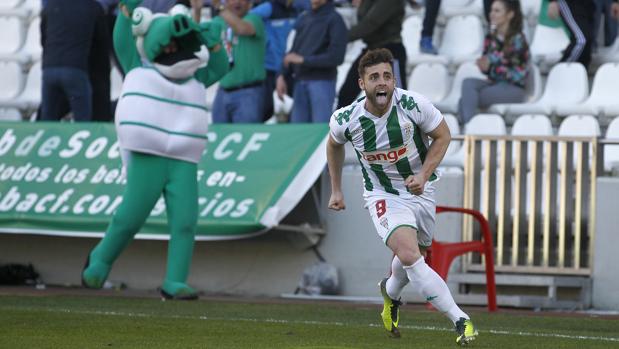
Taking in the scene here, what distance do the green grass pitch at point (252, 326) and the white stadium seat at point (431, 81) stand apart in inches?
143

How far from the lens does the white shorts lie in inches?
331

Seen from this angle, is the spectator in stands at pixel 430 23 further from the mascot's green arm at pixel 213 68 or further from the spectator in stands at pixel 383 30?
the mascot's green arm at pixel 213 68

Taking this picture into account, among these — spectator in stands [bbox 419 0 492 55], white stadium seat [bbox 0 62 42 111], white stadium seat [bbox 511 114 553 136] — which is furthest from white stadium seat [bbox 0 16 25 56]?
white stadium seat [bbox 511 114 553 136]

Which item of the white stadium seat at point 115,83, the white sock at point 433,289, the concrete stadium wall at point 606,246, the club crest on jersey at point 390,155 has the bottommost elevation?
the concrete stadium wall at point 606,246

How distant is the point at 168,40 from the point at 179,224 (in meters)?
1.50

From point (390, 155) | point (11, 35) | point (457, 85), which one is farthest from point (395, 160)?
point (11, 35)

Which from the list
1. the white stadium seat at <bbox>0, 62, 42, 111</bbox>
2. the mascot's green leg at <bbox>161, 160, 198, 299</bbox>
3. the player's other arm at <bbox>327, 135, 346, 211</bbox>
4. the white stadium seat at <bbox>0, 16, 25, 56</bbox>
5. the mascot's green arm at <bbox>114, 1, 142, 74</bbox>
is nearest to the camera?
the player's other arm at <bbox>327, 135, 346, 211</bbox>

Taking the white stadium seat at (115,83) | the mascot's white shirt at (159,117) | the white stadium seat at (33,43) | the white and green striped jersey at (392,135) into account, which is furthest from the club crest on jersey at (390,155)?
the white stadium seat at (33,43)

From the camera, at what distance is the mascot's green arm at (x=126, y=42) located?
12008mm

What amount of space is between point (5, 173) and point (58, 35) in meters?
1.56

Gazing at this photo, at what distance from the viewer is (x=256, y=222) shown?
12.7 meters

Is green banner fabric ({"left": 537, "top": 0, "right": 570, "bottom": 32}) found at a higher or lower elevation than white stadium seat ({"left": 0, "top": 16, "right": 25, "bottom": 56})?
higher

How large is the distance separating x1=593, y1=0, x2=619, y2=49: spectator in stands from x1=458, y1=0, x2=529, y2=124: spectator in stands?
36.4 inches

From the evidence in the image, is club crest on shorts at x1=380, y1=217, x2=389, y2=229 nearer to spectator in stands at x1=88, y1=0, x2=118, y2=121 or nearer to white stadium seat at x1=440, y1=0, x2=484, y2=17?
spectator in stands at x1=88, y1=0, x2=118, y2=121
